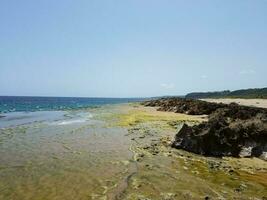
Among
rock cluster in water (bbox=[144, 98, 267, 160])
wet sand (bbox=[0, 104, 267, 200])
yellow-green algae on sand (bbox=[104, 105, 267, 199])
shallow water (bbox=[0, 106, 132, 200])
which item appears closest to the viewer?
yellow-green algae on sand (bbox=[104, 105, 267, 199])

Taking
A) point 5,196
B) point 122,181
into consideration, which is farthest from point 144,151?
point 5,196

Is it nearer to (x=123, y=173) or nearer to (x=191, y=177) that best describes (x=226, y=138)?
(x=191, y=177)

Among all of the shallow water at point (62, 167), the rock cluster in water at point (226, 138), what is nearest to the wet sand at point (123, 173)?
the shallow water at point (62, 167)

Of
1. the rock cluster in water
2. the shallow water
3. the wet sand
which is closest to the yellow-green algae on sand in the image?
the wet sand

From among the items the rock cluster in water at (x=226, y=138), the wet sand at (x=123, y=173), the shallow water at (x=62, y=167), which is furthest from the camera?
the rock cluster in water at (x=226, y=138)

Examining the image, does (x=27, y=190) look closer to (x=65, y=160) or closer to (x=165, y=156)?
(x=65, y=160)

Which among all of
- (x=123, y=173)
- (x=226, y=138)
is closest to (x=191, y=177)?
(x=123, y=173)

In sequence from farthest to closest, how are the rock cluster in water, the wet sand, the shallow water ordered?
the rock cluster in water, the shallow water, the wet sand

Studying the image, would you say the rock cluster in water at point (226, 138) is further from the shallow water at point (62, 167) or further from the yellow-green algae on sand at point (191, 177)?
the shallow water at point (62, 167)

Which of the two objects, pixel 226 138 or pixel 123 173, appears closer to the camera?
pixel 123 173

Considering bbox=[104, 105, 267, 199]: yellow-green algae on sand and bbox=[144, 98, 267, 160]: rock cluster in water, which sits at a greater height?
bbox=[144, 98, 267, 160]: rock cluster in water

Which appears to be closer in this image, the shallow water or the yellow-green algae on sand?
the yellow-green algae on sand

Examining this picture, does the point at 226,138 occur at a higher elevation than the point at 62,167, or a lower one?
higher

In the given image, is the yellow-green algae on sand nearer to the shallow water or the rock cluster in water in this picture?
the rock cluster in water
